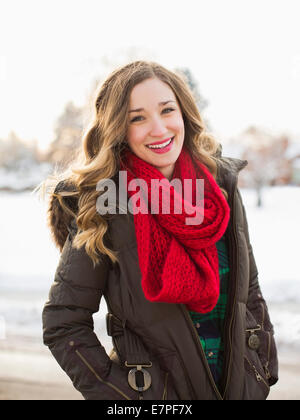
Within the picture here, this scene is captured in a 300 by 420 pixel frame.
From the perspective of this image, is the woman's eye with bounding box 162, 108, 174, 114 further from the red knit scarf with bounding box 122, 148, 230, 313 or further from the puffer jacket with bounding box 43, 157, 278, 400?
the puffer jacket with bounding box 43, 157, 278, 400

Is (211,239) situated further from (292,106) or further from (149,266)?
(292,106)

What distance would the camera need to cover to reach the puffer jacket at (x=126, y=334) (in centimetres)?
141

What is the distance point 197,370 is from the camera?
55.7 inches

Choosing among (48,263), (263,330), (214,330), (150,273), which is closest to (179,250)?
(150,273)

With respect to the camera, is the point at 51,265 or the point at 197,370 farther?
the point at 51,265

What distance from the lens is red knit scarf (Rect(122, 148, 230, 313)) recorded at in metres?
1.39

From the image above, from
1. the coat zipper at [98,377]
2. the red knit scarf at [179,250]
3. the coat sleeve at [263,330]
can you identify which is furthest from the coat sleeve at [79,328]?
the coat sleeve at [263,330]

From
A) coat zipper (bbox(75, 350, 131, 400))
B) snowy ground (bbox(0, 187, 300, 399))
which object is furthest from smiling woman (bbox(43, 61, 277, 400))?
snowy ground (bbox(0, 187, 300, 399))

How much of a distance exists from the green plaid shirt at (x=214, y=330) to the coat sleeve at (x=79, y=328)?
31 cm

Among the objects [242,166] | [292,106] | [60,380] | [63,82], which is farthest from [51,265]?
[292,106]

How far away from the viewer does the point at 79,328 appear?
1420 mm

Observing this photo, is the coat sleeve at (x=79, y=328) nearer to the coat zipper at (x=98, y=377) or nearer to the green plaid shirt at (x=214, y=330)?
the coat zipper at (x=98, y=377)

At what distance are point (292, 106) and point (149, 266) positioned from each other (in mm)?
7433

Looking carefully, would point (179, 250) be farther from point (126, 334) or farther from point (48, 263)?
point (48, 263)
